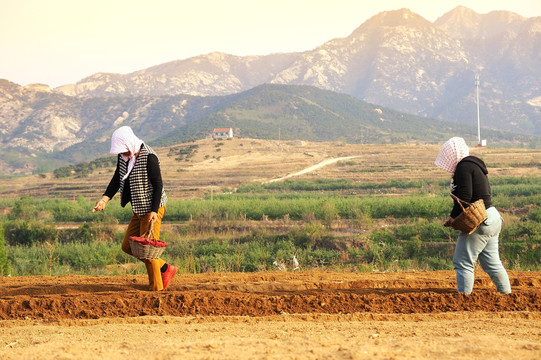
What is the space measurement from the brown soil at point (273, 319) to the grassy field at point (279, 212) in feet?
10.1

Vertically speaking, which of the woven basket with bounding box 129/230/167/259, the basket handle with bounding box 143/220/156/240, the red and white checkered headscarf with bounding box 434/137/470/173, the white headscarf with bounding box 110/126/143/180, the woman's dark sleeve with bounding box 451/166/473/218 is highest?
the white headscarf with bounding box 110/126/143/180

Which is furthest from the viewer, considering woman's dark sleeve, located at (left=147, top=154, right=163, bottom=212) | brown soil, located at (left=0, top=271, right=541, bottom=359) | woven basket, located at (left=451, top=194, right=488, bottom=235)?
woman's dark sleeve, located at (left=147, top=154, right=163, bottom=212)

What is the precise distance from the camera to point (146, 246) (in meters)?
7.31

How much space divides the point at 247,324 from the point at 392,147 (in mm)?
69839

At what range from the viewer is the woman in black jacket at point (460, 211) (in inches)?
273

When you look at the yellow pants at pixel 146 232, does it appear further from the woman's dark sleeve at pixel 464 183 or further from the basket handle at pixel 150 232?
the woman's dark sleeve at pixel 464 183

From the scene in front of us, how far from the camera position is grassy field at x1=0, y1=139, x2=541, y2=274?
20125mm

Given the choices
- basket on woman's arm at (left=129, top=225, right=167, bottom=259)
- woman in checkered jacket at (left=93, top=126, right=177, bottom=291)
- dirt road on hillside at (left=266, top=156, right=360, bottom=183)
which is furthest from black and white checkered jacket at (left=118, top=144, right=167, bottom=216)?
dirt road on hillside at (left=266, top=156, right=360, bottom=183)

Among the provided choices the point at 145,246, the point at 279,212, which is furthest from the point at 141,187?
the point at 279,212

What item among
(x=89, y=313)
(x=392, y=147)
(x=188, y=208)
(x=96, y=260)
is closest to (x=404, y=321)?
(x=89, y=313)

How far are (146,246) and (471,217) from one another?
3.57 metres

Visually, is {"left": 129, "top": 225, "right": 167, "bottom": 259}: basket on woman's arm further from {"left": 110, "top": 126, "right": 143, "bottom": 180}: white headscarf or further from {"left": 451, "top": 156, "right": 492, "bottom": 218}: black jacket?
{"left": 451, "top": 156, "right": 492, "bottom": 218}: black jacket

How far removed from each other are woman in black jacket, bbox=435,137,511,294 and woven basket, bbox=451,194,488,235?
11 cm

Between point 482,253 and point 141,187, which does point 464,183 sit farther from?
point 141,187
